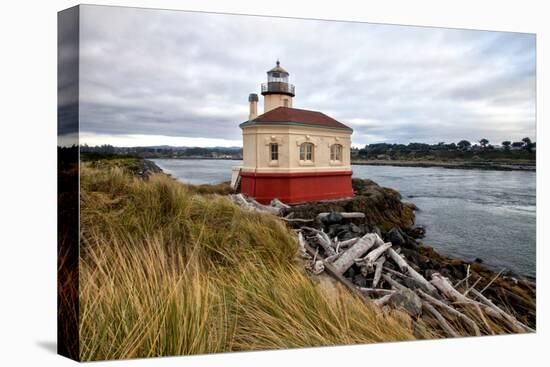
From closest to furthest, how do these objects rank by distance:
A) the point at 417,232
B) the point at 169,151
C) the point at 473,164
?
1. the point at 169,151
2. the point at 417,232
3. the point at 473,164

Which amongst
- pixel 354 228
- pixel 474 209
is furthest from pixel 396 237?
pixel 474 209

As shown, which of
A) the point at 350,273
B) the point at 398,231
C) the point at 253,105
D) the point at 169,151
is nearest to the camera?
the point at 169,151

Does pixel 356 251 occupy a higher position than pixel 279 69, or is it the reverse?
pixel 279 69

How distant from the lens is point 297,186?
4309 millimetres

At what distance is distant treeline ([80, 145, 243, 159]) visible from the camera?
3.56m

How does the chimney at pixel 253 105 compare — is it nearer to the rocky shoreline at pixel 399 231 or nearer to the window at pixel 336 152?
the window at pixel 336 152

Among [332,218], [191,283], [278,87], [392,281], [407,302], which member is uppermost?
[278,87]

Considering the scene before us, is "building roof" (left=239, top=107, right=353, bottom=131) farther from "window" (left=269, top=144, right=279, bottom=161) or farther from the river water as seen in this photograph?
the river water

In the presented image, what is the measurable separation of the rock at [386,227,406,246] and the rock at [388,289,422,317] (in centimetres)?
45

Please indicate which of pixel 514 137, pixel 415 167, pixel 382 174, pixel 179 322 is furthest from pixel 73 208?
pixel 514 137

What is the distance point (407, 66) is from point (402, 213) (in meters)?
1.31

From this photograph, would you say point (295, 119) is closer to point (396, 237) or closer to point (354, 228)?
point (354, 228)

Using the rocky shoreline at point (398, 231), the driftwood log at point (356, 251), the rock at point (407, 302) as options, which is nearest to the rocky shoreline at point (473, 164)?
the rocky shoreline at point (398, 231)

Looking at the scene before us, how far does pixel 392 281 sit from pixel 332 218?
29.4 inches
